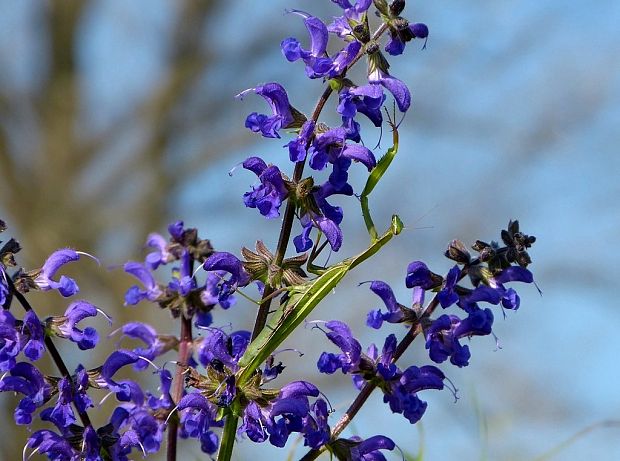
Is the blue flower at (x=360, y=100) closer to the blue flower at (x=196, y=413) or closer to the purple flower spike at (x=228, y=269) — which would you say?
the purple flower spike at (x=228, y=269)

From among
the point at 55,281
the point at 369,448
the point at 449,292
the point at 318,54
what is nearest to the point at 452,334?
the point at 449,292

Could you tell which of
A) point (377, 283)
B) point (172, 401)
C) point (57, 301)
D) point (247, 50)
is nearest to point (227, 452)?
point (172, 401)

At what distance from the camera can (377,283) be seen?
1395 millimetres

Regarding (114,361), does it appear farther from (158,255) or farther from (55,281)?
(158,255)

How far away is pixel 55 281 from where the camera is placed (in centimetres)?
135

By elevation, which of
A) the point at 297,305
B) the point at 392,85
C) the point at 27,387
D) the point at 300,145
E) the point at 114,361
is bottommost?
the point at 27,387

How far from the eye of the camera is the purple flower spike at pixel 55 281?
1347 mm

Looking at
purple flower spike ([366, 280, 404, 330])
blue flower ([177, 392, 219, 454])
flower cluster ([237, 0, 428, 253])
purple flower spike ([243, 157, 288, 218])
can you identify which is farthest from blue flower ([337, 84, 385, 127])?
blue flower ([177, 392, 219, 454])

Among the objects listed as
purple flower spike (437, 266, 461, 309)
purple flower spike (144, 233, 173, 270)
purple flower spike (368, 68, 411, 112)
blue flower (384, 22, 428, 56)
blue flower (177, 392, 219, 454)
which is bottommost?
blue flower (177, 392, 219, 454)

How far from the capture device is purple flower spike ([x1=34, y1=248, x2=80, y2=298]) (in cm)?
135

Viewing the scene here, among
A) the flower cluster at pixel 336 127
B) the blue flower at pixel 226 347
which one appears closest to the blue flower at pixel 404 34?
the flower cluster at pixel 336 127

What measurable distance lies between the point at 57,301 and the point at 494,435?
23.5ft

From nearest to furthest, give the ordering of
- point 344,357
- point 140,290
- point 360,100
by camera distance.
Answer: point 360,100
point 344,357
point 140,290

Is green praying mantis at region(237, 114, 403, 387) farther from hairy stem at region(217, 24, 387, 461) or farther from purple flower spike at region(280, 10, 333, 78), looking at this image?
purple flower spike at region(280, 10, 333, 78)
